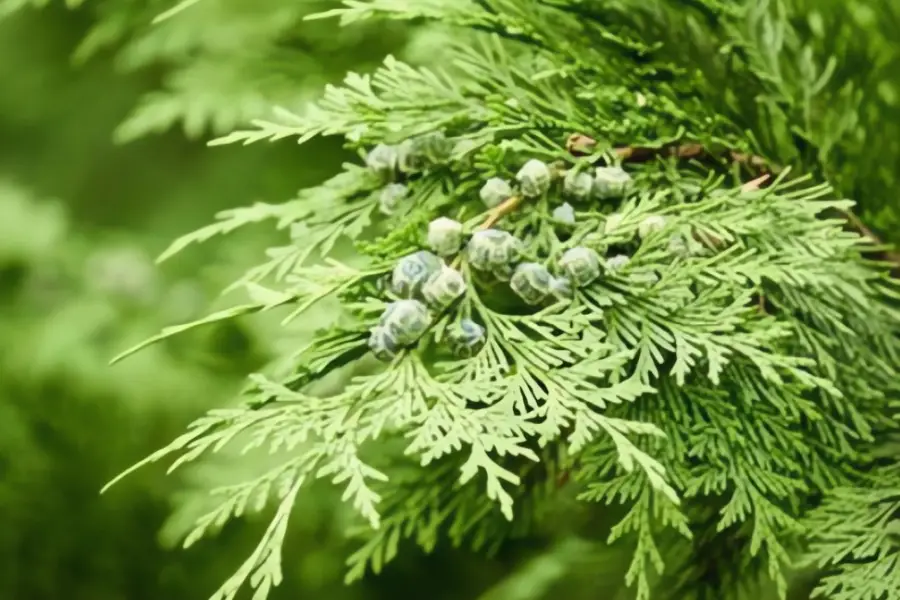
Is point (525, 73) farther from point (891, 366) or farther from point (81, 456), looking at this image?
point (81, 456)

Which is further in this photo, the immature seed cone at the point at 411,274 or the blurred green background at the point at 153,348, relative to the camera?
the blurred green background at the point at 153,348

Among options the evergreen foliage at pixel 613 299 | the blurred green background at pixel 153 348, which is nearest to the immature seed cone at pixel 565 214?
the evergreen foliage at pixel 613 299

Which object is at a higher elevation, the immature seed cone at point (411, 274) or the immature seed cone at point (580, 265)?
the immature seed cone at point (580, 265)

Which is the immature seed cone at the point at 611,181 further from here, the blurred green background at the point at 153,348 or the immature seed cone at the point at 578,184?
the blurred green background at the point at 153,348

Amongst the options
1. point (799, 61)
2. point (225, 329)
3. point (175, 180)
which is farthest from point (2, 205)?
point (799, 61)

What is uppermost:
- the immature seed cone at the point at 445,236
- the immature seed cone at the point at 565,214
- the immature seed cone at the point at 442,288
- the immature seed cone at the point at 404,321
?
the immature seed cone at the point at 565,214

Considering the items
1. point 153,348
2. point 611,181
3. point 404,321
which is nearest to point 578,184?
point 611,181

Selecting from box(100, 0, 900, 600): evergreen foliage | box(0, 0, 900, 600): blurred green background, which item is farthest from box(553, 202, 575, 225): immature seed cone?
box(0, 0, 900, 600): blurred green background

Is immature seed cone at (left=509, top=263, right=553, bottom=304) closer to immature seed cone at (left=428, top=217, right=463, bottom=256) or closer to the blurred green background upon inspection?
immature seed cone at (left=428, top=217, right=463, bottom=256)
